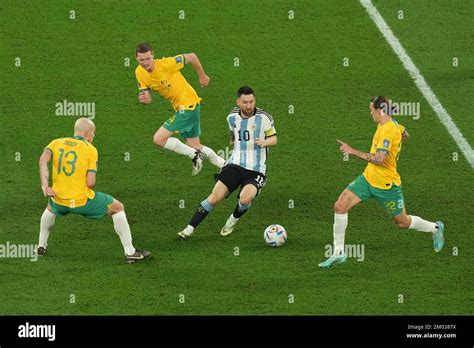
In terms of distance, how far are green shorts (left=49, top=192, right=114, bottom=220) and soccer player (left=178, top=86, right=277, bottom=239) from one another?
1622mm

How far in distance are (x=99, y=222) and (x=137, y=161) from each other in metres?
2.61

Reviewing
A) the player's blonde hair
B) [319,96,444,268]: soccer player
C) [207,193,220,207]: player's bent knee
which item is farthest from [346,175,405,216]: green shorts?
the player's blonde hair

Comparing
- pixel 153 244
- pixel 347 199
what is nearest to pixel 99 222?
pixel 153 244

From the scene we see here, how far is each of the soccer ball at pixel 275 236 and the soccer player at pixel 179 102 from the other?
268 cm

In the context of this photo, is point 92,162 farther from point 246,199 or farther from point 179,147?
point 179,147

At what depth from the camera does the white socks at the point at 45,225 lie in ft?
64.9

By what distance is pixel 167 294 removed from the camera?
18.9m

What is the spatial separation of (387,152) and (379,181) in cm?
47

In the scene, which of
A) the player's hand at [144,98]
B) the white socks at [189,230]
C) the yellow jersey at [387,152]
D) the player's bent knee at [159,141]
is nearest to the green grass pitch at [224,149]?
the white socks at [189,230]

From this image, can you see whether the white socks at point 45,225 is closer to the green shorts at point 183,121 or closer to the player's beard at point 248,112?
the player's beard at point 248,112

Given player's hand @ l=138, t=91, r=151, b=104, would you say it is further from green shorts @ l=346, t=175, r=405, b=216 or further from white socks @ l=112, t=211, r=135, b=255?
green shorts @ l=346, t=175, r=405, b=216

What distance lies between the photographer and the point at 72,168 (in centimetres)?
1938
